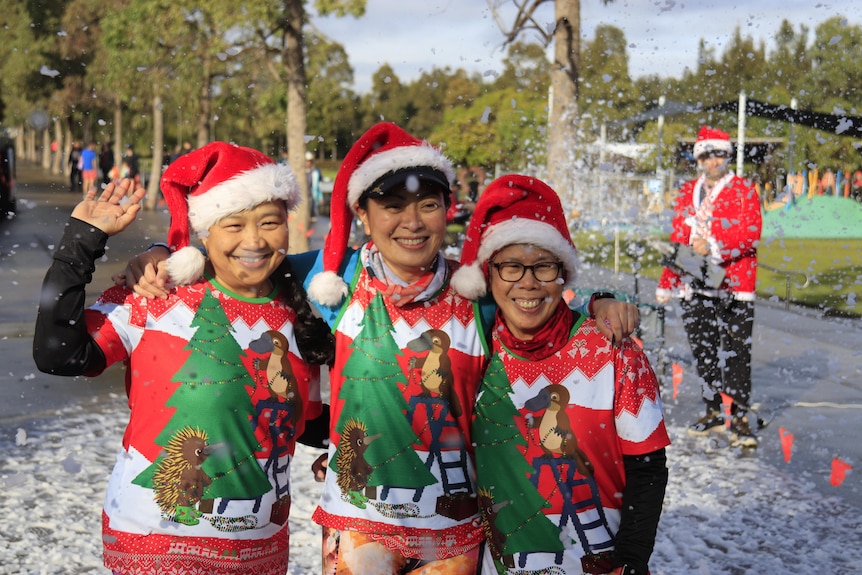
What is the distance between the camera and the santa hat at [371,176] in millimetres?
2543

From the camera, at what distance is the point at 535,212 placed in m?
2.55

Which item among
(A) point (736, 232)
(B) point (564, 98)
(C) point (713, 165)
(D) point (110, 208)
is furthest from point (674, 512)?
(B) point (564, 98)

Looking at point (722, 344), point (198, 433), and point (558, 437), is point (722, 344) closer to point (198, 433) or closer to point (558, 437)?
point (558, 437)

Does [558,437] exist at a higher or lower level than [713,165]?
lower

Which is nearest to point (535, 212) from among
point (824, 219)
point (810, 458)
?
point (810, 458)

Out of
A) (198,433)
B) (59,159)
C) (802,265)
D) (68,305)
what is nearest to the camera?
(68,305)

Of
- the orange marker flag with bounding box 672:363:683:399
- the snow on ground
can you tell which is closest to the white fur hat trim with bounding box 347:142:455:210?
the snow on ground

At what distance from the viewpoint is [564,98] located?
1003 cm

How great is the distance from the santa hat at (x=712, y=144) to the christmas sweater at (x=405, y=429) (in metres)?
3.99

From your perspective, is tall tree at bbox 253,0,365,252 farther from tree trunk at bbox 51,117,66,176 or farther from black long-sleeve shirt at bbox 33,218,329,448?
tree trunk at bbox 51,117,66,176

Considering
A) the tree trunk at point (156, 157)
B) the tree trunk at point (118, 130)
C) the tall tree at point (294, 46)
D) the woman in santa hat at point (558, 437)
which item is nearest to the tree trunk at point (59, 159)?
the tree trunk at point (118, 130)

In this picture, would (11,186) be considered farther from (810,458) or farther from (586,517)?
(586,517)

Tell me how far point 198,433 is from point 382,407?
480 millimetres

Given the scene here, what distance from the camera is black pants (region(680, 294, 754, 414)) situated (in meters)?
6.02
